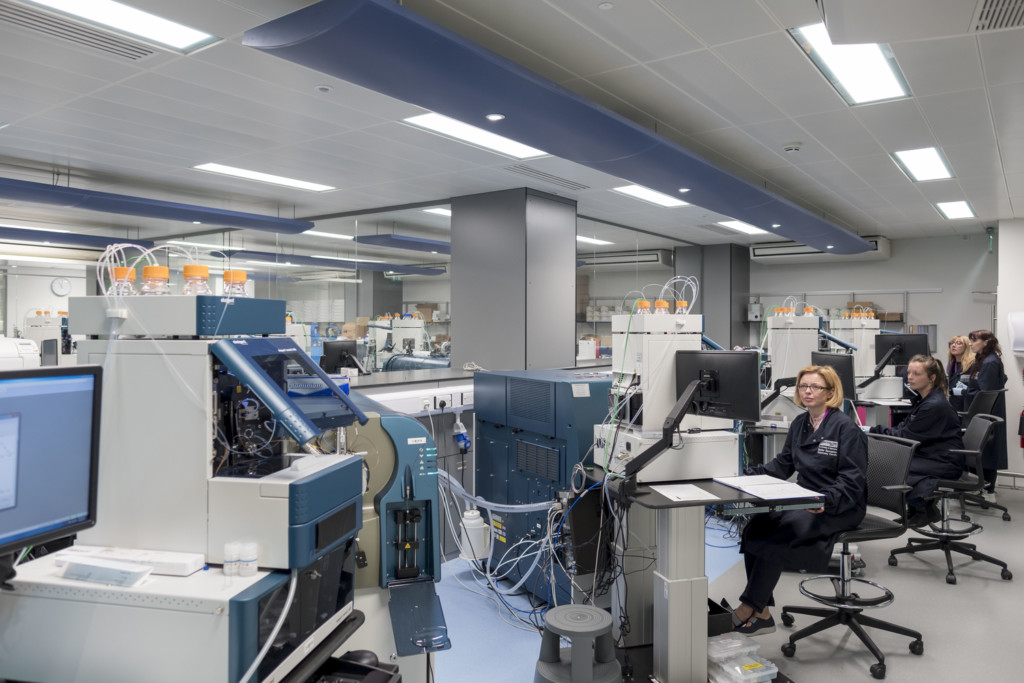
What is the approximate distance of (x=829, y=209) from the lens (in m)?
6.88

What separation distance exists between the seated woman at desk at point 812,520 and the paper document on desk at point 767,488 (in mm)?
256

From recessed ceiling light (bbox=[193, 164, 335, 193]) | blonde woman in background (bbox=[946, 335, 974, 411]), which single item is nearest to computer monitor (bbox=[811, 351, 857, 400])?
blonde woman in background (bbox=[946, 335, 974, 411])

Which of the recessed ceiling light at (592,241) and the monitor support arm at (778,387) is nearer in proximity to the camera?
the monitor support arm at (778,387)

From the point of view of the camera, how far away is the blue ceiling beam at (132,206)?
4.99 meters

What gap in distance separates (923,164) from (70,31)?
5.55 metres

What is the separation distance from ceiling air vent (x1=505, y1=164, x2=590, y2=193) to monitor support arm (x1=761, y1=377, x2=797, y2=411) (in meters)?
2.39

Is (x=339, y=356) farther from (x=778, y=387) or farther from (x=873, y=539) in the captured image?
(x=873, y=539)

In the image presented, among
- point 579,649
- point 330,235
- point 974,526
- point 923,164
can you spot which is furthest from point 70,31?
point 974,526

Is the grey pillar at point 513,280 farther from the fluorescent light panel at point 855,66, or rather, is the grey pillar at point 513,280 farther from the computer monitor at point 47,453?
the computer monitor at point 47,453

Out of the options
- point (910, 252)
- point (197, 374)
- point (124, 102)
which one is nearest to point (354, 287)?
point (124, 102)

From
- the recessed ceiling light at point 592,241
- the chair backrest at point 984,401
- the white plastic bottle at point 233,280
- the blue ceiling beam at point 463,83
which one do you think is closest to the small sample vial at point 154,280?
the white plastic bottle at point 233,280

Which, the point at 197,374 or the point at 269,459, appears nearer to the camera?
the point at 197,374

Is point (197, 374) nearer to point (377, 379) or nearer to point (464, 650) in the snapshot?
point (464, 650)

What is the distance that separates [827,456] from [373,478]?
2.07 metres
